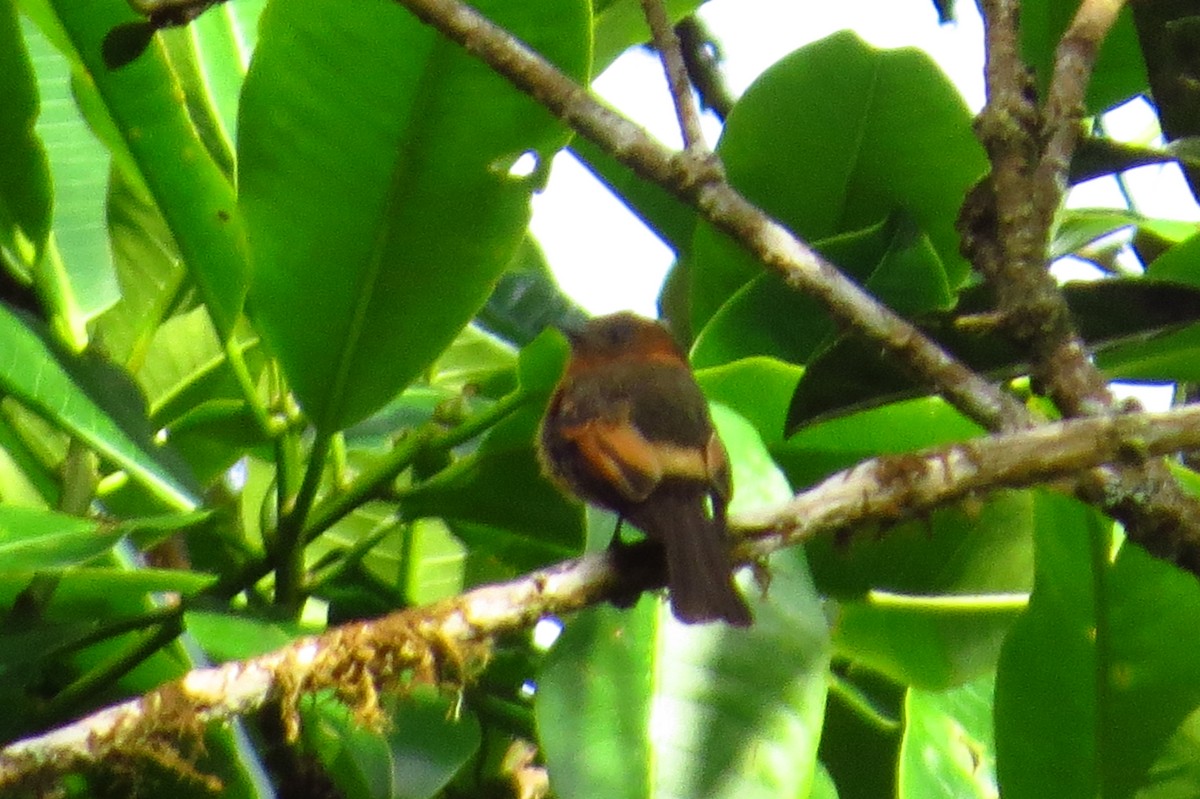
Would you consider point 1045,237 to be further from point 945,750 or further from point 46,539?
point 46,539

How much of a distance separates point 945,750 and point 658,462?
52 centimetres

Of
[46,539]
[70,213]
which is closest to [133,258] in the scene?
[70,213]

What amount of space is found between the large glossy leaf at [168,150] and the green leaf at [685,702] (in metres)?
0.66

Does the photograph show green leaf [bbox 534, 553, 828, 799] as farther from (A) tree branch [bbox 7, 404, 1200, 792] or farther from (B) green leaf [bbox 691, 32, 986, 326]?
(B) green leaf [bbox 691, 32, 986, 326]

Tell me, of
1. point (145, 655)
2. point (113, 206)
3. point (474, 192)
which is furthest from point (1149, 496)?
point (113, 206)

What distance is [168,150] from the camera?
1.90 m

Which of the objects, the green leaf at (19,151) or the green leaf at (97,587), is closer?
the green leaf at (97,587)

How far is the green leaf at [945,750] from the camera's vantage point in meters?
1.85

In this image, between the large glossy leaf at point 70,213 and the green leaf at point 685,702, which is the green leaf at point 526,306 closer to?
the large glossy leaf at point 70,213

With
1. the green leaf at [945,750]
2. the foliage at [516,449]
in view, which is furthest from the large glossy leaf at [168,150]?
the green leaf at [945,750]

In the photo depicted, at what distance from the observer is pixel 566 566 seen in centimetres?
142

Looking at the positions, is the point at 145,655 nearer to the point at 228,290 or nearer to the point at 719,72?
the point at 228,290

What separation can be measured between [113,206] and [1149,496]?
1.81m

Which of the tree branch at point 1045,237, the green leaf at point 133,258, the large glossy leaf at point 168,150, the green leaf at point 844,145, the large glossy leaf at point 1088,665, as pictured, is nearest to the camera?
the tree branch at point 1045,237
